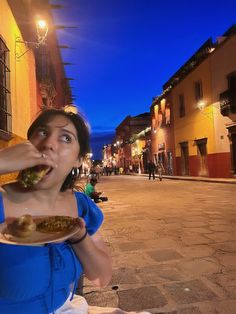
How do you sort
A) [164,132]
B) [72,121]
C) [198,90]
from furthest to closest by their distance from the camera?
1. [164,132]
2. [198,90]
3. [72,121]

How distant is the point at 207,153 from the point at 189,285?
23.9m

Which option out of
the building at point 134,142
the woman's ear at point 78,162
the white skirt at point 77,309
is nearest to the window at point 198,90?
the building at point 134,142

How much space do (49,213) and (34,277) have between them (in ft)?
1.02

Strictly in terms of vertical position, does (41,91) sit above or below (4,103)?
above

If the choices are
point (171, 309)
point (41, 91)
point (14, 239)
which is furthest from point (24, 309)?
point (41, 91)

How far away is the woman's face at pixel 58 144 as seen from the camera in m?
1.50

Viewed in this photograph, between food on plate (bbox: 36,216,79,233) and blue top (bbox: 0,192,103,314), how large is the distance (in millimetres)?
83

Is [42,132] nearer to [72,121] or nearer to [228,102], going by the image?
[72,121]

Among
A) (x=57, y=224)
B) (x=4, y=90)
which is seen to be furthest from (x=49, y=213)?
(x=4, y=90)

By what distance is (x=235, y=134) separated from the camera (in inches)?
928

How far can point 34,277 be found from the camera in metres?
1.43

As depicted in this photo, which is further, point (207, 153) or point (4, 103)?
point (207, 153)

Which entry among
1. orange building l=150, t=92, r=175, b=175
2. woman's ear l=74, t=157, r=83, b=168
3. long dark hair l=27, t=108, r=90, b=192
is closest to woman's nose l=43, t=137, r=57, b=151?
long dark hair l=27, t=108, r=90, b=192

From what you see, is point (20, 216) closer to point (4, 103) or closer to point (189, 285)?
point (189, 285)
